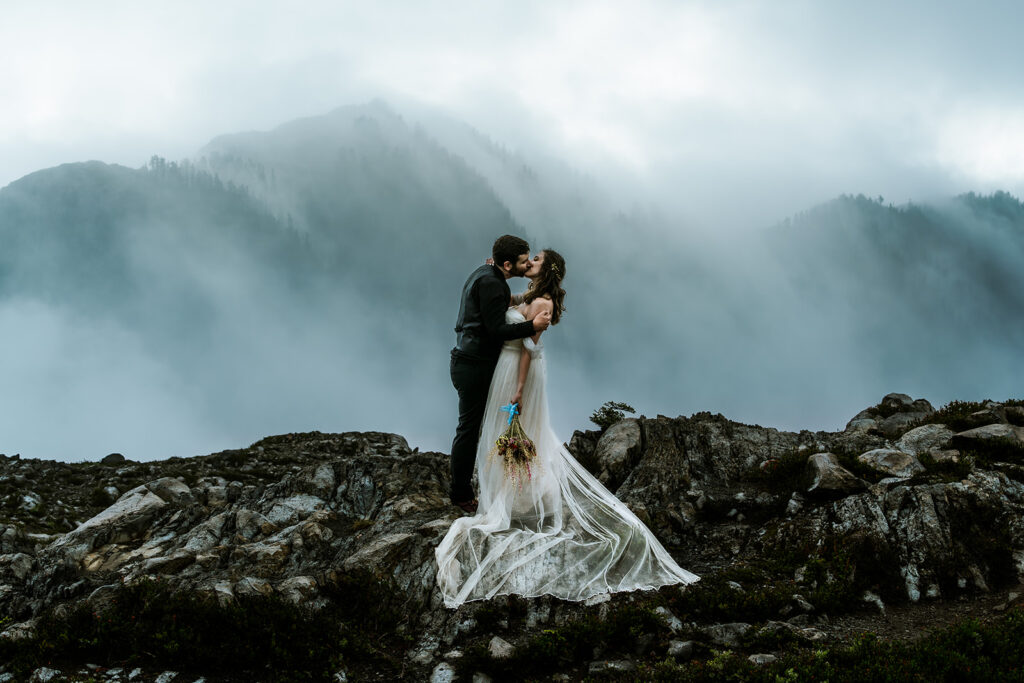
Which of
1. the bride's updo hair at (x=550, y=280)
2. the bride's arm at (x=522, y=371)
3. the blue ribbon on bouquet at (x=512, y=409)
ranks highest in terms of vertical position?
the bride's updo hair at (x=550, y=280)

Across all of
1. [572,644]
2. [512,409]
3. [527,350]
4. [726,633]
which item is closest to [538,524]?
[512,409]

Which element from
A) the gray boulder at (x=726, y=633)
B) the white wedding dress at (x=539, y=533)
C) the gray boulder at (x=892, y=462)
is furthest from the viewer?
the gray boulder at (x=892, y=462)

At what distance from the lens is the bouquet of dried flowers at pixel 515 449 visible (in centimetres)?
1123

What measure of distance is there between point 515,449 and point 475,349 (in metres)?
1.93

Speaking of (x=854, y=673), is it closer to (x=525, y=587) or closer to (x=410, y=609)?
(x=525, y=587)

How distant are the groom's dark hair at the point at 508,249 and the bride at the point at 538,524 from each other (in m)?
0.35

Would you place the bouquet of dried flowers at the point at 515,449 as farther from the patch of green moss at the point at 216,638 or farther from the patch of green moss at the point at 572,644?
the patch of green moss at the point at 216,638

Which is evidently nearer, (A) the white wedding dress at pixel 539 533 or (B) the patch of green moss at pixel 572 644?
(B) the patch of green moss at pixel 572 644

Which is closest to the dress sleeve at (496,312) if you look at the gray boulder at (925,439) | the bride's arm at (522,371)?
the bride's arm at (522,371)

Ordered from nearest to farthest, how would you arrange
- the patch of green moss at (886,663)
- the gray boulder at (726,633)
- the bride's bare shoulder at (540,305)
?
the patch of green moss at (886,663), the gray boulder at (726,633), the bride's bare shoulder at (540,305)

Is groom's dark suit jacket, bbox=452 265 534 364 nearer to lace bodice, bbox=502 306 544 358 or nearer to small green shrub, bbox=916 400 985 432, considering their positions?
lace bodice, bbox=502 306 544 358

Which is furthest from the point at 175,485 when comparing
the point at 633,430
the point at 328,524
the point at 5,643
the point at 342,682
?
the point at 633,430

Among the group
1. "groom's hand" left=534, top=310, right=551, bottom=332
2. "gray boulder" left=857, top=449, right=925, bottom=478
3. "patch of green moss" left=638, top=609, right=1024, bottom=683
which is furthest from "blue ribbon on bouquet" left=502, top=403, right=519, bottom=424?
"gray boulder" left=857, top=449, right=925, bottom=478

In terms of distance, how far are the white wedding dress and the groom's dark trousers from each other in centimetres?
21
